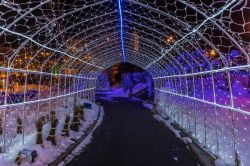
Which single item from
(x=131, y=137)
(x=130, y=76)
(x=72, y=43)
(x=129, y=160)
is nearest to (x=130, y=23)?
(x=72, y=43)

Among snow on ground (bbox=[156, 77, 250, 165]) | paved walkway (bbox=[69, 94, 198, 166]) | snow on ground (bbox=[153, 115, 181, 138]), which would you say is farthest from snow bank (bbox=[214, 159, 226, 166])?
snow on ground (bbox=[153, 115, 181, 138])

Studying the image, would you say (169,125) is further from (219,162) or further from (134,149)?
(219,162)

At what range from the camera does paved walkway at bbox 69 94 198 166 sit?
923cm

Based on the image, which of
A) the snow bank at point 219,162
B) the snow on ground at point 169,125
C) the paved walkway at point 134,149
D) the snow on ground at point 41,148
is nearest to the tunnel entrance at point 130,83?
the snow on ground at point 169,125

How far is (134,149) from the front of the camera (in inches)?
430

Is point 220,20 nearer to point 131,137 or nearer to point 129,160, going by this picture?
point 129,160

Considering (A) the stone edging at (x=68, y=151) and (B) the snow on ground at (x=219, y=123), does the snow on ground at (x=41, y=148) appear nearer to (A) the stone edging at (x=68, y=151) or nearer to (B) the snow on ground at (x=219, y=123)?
(A) the stone edging at (x=68, y=151)

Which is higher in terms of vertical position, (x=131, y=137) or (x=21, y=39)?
(x=21, y=39)

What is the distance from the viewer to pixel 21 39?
396 inches

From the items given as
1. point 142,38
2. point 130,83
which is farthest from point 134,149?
point 130,83

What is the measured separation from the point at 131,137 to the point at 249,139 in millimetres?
4419

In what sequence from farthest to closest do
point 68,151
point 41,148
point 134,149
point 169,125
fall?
point 169,125, point 134,149, point 68,151, point 41,148

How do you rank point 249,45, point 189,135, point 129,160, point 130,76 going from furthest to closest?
1. point 130,76
2. point 189,135
3. point 129,160
4. point 249,45

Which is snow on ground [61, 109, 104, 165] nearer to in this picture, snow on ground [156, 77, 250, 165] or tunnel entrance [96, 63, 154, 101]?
snow on ground [156, 77, 250, 165]
